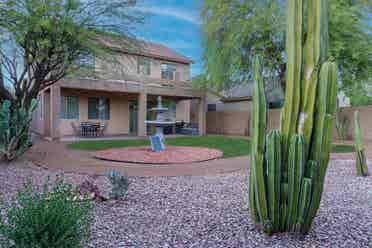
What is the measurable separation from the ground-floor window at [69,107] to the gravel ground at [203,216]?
38.7ft

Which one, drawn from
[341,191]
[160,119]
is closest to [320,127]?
[341,191]

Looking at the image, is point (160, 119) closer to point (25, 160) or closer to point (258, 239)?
point (25, 160)

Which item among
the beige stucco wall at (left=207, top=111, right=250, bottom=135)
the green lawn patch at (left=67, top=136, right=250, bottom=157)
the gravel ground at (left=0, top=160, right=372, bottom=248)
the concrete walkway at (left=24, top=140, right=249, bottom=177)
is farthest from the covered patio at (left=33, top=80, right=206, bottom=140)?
the gravel ground at (left=0, top=160, right=372, bottom=248)

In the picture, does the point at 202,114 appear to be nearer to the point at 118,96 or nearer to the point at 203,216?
the point at 118,96

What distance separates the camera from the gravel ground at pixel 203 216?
10.3 feet

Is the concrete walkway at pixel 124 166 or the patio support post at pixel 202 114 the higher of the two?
the patio support post at pixel 202 114

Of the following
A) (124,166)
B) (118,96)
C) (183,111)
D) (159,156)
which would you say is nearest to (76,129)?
(118,96)

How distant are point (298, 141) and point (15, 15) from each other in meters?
7.67

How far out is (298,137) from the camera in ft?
9.81

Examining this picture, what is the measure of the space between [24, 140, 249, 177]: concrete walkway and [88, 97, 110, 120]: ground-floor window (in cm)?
906

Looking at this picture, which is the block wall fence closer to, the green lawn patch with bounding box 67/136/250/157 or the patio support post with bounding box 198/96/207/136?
the patio support post with bounding box 198/96/207/136

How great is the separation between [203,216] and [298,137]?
1755 mm

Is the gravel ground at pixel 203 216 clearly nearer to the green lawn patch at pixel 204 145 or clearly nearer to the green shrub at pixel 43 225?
the green shrub at pixel 43 225

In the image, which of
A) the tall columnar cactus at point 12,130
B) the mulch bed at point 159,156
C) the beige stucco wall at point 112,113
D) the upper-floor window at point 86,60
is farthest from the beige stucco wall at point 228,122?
the tall columnar cactus at point 12,130
